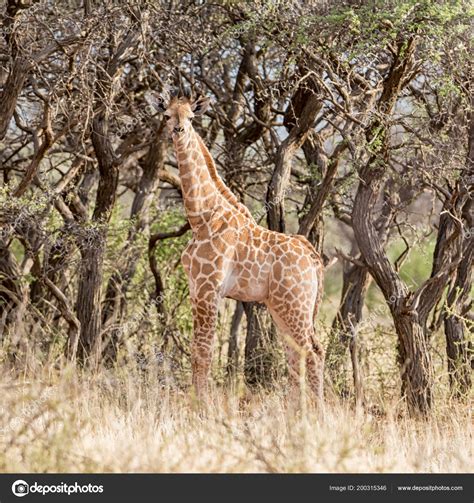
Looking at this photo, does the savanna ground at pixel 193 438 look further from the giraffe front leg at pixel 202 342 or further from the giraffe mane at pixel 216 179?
the giraffe mane at pixel 216 179

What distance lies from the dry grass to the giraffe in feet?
1.68

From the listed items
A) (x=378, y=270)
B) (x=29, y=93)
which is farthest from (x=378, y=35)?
(x=29, y=93)

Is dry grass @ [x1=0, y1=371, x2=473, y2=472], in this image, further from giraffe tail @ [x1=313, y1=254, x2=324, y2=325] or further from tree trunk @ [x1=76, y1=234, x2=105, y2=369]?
tree trunk @ [x1=76, y1=234, x2=105, y2=369]

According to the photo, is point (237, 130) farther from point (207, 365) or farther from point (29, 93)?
point (207, 365)

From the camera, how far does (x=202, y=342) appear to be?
309 inches

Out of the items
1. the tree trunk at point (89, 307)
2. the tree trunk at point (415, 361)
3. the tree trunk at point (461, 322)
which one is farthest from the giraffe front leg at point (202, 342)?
the tree trunk at point (461, 322)

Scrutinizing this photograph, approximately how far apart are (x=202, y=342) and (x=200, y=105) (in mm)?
1819

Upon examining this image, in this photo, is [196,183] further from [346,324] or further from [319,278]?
[346,324]

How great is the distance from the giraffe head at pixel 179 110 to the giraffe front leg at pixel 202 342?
4.24 ft

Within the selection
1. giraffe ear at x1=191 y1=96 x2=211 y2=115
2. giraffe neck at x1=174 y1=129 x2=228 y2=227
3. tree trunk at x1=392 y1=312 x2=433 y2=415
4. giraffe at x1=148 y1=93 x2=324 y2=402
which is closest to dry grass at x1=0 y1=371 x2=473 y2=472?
giraffe at x1=148 y1=93 x2=324 y2=402

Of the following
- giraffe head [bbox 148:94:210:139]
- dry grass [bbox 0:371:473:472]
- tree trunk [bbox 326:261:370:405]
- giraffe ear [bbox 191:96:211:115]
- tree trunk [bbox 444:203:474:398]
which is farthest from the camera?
tree trunk [bbox 326:261:370:405]

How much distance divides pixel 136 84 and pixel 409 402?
4336 millimetres

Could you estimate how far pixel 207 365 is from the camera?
7871 mm

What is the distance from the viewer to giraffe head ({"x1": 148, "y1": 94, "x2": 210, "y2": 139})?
7.51 m
